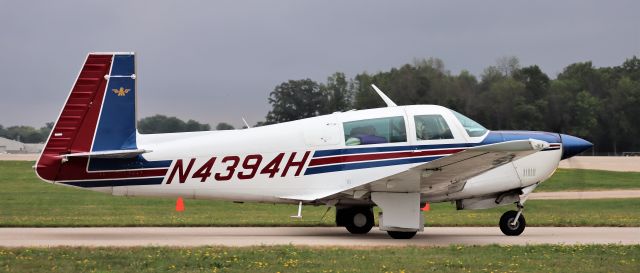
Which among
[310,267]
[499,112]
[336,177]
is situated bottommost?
[310,267]

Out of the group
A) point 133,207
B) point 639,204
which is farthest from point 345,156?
point 639,204

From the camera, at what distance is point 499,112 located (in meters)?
29.5

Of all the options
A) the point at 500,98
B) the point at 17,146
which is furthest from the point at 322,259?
the point at 17,146

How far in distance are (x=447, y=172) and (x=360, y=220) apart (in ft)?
8.25

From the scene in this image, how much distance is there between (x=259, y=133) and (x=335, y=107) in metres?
15.2

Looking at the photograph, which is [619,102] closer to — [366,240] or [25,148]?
[366,240]

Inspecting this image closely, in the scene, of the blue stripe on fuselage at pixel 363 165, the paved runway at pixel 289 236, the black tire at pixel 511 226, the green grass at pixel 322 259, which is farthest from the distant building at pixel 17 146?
the green grass at pixel 322 259

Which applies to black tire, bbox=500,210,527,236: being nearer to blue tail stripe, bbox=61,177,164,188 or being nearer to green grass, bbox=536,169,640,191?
blue tail stripe, bbox=61,177,164,188

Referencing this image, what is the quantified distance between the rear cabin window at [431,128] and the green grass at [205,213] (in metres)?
4.03

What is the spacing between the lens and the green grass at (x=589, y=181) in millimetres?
40906

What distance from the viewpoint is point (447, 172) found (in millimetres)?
15266

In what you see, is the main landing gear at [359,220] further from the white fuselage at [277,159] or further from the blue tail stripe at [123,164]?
the blue tail stripe at [123,164]

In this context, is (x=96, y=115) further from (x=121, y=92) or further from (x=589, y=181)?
(x=589, y=181)

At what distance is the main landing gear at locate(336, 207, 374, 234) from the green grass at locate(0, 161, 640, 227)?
2292 millimetres
